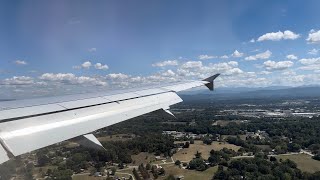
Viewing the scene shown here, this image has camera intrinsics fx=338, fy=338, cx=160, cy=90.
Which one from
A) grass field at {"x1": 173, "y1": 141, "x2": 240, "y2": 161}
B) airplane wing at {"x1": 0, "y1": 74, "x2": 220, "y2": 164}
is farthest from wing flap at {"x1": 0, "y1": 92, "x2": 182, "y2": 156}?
grass field at {"x1": 173, "y1": 141, "x2": 240, "y2": 161}

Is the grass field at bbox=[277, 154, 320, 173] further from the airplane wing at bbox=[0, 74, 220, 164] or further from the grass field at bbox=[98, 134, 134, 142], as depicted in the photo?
the airplane wing at bbox=[0, 74, 220, 164]

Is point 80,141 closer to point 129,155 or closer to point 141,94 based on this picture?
point 141,94

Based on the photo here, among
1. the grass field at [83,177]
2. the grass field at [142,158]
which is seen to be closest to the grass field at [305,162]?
the grass field at [142,158]

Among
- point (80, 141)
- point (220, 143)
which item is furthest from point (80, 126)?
point (220, 143)

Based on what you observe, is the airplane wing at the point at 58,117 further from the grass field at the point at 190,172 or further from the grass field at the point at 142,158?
the grass field at the point at 142,158

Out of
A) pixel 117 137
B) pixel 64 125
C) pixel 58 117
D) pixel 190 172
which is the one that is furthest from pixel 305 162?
pixel 64 125

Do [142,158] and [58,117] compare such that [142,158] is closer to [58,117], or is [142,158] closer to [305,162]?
[305,162]
